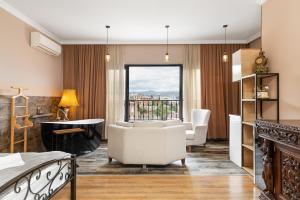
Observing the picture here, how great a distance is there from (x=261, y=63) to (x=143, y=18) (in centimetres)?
248

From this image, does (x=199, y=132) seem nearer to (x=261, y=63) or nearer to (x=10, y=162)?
(x=261, y=63)

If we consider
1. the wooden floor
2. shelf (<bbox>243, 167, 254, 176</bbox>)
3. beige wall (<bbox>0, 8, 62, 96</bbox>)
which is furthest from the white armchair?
beige wall (<bbox>0, 8, 62, 96</bbox>)

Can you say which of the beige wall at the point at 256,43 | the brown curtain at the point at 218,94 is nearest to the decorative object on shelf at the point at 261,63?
the beige wall at the point at 256,43

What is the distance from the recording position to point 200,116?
588 centimetres

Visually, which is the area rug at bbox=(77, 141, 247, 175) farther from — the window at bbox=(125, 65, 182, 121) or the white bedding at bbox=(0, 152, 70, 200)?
the window at bbox=(125, 65, 182, 121)

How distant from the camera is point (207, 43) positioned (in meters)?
6.50

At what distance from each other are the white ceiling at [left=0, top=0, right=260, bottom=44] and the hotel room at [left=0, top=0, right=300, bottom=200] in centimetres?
3

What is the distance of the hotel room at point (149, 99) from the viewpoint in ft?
7.70

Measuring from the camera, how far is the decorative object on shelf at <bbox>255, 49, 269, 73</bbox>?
357 cm

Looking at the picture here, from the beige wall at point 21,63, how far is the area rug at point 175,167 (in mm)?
1934

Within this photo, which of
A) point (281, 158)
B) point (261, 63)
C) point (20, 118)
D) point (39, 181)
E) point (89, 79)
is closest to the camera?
point (39, 181)

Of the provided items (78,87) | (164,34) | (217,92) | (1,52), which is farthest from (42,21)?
(217,92)

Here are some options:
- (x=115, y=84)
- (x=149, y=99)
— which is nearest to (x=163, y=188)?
(x=115, y=84)

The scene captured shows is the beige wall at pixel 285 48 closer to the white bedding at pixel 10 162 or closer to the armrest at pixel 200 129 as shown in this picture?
the armrest at pixel 200 129
